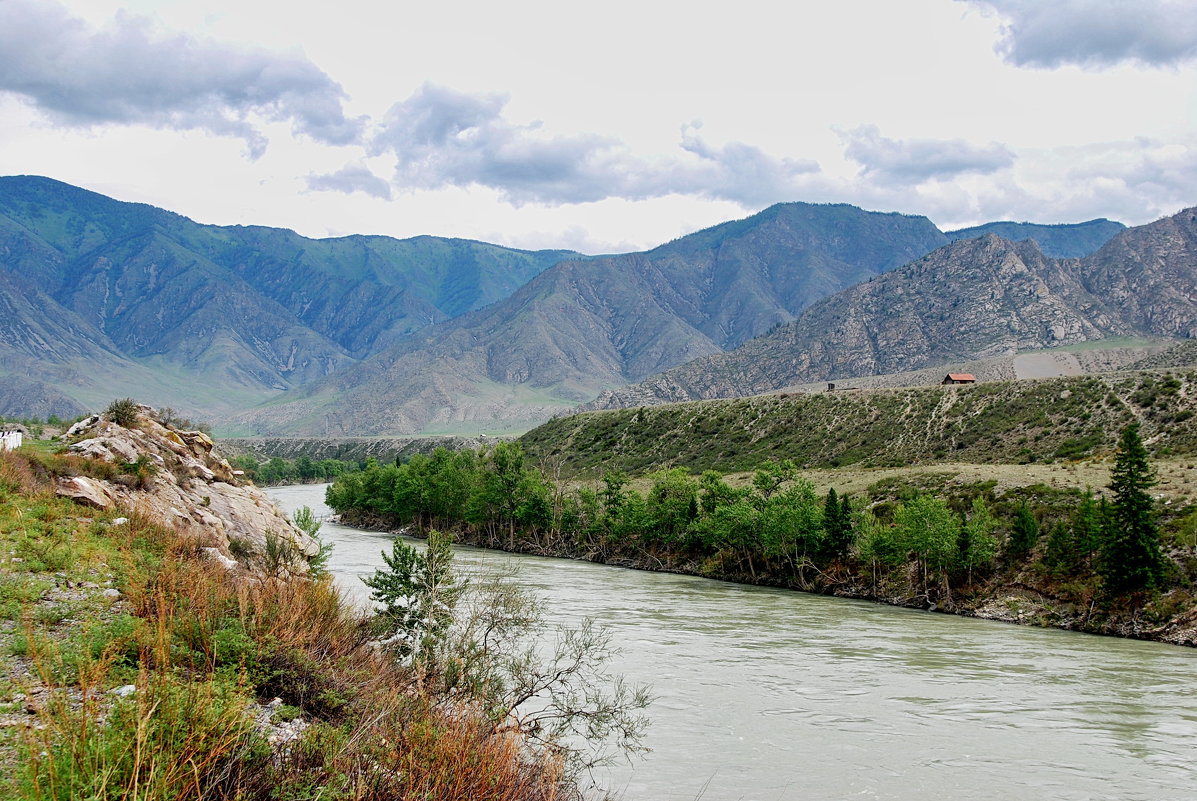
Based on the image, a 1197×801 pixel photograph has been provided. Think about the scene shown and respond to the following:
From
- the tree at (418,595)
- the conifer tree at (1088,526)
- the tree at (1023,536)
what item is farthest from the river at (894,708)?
the tree at (1023,536)

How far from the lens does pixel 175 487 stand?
29719mm

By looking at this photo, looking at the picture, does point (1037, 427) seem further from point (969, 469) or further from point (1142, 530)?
point (1142, 530)

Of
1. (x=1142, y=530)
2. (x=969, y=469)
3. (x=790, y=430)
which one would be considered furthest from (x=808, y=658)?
(x=790, y=430)

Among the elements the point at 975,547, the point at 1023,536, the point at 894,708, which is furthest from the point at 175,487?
the point at 1023,536

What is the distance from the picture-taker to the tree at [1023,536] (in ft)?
148

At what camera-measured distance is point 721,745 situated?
63.7 ft

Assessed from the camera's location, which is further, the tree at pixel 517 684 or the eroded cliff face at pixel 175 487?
the eroded cliff face at pixel 175 487

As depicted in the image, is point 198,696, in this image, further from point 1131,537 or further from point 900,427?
point 900,427

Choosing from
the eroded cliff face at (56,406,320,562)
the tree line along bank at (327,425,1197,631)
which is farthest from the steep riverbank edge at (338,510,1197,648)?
the eroded cliff face at (56,406,320,562)

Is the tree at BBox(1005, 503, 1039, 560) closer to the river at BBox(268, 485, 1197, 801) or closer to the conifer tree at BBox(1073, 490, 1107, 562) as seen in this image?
the conifer tree at BBox(1073, 490, 1107, 562)

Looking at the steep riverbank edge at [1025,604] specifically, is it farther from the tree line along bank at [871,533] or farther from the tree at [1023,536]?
the tree at [1023,536]

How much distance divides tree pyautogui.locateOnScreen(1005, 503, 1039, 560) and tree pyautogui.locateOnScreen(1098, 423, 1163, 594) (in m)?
4.75

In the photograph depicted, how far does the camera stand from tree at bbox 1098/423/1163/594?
1505 inches

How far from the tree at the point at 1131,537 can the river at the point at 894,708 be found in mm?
3652
